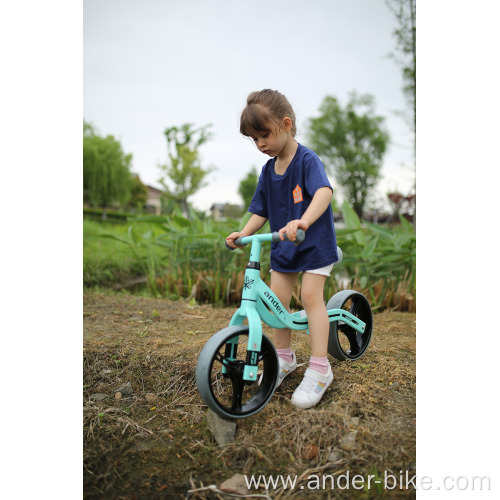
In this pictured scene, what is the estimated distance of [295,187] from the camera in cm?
144

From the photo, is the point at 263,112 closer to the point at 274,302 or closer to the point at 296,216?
the point at 296,216

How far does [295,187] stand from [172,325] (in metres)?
1.05

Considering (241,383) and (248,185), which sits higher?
(248,185)

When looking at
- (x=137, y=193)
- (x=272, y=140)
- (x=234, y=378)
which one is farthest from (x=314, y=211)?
(x=137, y=193)

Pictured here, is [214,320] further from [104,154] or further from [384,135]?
[384,135]

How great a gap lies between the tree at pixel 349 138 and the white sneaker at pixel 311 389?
43.6ft

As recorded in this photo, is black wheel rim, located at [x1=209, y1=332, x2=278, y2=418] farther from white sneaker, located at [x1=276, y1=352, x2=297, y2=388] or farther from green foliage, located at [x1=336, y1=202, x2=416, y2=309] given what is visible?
green foliage, located at [x1=336, y1=202, x2=416, y2=309]

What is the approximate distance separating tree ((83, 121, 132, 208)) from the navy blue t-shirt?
11.0m

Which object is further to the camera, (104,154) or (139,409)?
(104,154)

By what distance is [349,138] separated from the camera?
17328 millimetres

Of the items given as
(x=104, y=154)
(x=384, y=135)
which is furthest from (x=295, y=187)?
(x=384, y=135)

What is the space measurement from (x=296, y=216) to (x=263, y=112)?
14.0 inches

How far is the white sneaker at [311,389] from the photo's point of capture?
130cm

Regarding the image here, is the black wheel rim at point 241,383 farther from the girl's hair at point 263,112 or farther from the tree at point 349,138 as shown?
the tree at point 349,138
